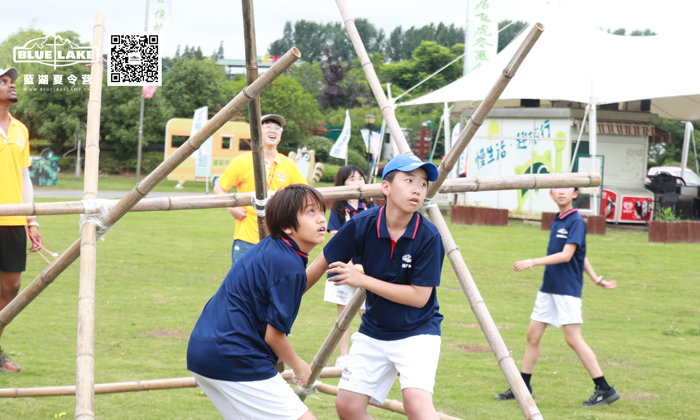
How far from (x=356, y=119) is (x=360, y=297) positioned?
4320 centimetres

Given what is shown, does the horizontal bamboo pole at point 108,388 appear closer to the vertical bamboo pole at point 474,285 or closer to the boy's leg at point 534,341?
the vertical bamboo pole at point 474,285

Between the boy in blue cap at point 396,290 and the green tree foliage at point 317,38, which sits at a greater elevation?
the green tree foliage at point 317,38

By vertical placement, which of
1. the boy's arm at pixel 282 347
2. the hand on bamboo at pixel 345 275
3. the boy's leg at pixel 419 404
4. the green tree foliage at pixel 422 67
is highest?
the green tree foliage at pixel 422 67

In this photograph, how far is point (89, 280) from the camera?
3.41 meters

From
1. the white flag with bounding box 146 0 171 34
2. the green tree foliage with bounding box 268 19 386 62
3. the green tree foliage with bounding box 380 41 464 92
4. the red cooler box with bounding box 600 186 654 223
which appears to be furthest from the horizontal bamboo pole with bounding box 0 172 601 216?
the green tree foliage with bounding box 268 19 386 62

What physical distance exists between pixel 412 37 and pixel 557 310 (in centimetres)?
10450

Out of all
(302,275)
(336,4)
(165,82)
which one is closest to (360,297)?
(302,275)

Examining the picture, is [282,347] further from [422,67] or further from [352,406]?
[422,67]

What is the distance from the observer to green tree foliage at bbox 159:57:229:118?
3603cm

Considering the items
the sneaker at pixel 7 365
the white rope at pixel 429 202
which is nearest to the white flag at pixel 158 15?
the sneaker at pixel 7 365

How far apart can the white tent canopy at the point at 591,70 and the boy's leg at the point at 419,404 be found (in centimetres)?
1376

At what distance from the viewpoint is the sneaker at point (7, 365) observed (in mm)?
5281

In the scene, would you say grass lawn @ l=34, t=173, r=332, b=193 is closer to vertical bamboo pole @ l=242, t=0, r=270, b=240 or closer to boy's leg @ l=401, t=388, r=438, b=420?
vertical bamboo pole @ l=242, t=0, r=270, b=240

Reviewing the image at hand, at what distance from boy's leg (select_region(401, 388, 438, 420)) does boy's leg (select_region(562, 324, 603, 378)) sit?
7.59 feet
